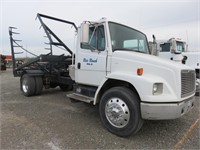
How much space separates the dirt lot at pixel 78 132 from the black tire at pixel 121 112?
0.20 metres

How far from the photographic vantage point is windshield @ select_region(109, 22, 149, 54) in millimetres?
3646

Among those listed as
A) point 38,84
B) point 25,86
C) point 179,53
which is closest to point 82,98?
point 38,84

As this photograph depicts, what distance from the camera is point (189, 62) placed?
8.68 meters

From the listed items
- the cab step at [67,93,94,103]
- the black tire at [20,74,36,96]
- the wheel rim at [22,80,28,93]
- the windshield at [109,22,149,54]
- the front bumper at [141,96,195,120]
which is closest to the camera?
the front bumper at [141,96,195,120]

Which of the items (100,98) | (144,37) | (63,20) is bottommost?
(100,98)

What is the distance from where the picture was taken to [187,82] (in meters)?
3.15

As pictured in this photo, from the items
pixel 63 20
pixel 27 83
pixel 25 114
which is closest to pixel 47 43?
pixel 63 20

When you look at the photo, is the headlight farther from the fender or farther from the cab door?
the cab door

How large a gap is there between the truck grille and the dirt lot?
0.93 meters

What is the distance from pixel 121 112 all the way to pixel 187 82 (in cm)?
142

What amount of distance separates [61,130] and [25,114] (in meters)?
1.65

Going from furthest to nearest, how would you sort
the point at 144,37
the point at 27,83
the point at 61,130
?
the point at 27,83, the point at 144,37, the point at 61,130

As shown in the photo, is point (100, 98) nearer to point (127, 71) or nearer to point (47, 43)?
point (127, 71)

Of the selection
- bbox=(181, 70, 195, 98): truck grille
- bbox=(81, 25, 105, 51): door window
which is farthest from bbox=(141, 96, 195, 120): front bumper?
bbox=(81, 25, 105, 51): door window
